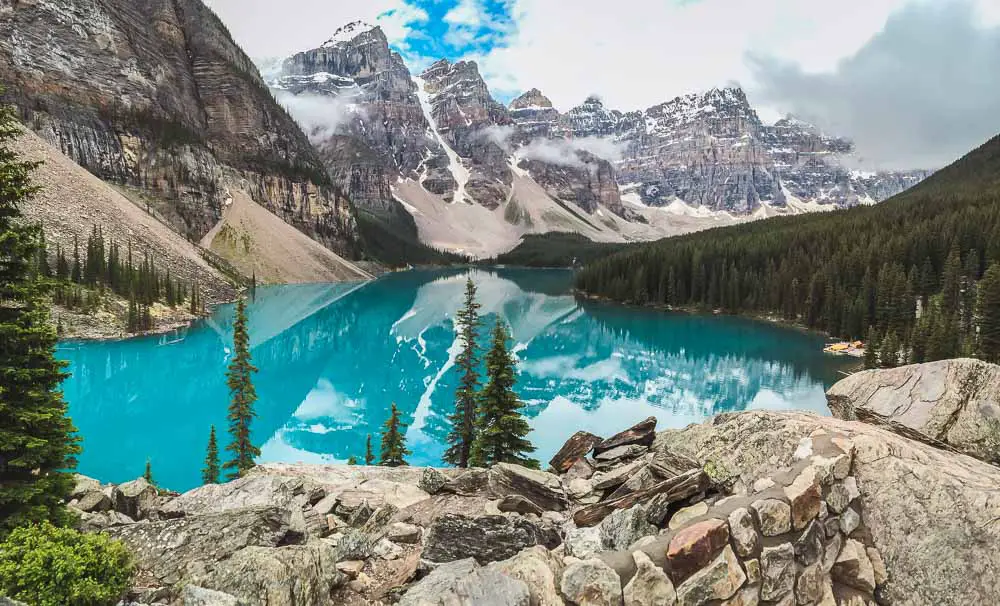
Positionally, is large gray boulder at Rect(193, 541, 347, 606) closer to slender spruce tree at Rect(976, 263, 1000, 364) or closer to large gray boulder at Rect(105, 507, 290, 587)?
large gray boulder at Rect(105, 507, 290, 587)

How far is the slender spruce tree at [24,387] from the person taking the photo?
347 inches

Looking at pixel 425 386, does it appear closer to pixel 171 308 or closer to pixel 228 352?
pixel 228 352

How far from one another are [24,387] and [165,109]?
159 metres

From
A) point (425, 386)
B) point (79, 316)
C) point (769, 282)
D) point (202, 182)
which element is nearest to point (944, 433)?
point (425, 386)

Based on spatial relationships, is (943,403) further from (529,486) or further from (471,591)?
(471,591)

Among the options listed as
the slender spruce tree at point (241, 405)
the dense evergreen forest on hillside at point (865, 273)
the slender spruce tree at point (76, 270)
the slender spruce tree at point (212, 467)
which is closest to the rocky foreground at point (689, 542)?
the slender spruce tree at point (212, 467)

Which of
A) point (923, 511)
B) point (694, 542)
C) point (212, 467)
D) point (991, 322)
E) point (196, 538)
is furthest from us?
point (991, 322)

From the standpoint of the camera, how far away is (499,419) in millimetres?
18609

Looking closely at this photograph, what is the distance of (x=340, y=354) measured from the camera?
5469 cm

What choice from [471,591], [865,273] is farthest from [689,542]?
[865,273]

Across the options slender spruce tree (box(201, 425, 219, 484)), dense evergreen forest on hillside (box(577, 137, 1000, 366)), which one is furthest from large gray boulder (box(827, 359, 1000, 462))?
dense evergreen forest on hillside (box(577, 137, 1000, 366))

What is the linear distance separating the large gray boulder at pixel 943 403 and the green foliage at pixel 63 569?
12691 millimetres

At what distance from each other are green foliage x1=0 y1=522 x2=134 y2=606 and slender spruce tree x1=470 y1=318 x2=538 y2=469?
13011 mm

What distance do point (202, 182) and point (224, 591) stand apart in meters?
151
